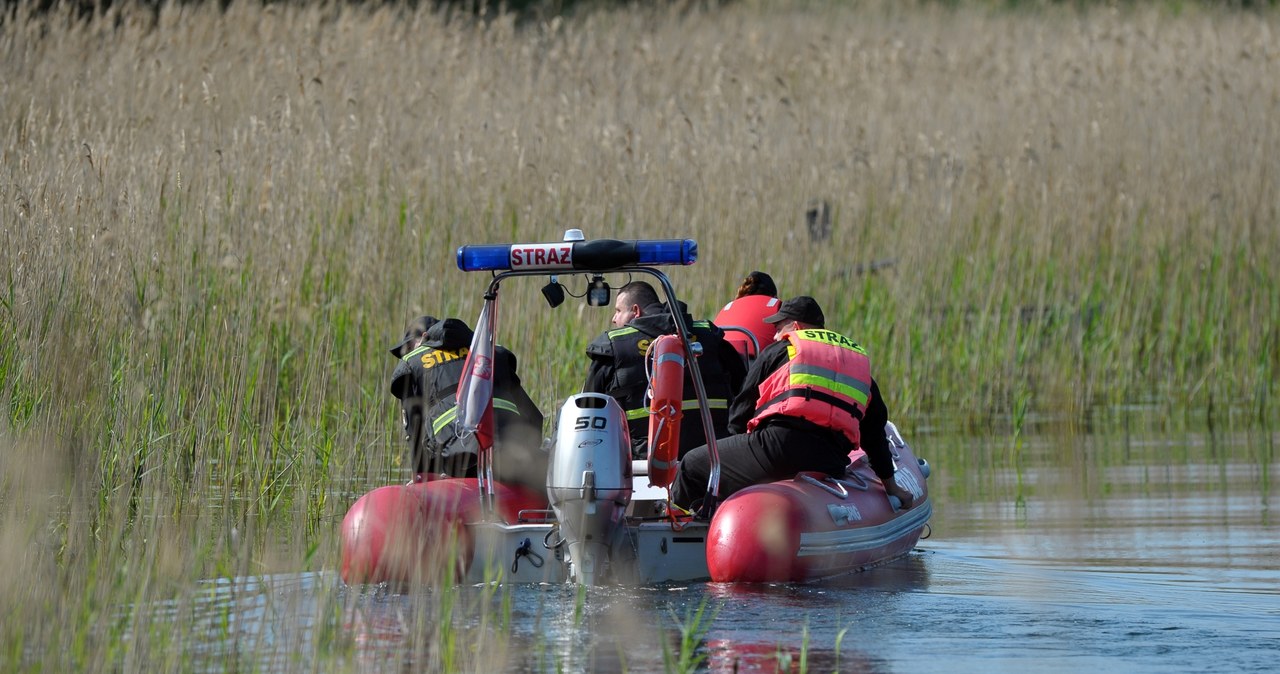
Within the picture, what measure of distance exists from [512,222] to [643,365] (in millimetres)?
3773

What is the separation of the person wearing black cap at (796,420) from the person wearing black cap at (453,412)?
67cm

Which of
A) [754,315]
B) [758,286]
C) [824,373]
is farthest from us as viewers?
[758,286]

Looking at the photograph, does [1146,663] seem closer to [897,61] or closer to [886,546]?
[886,546]

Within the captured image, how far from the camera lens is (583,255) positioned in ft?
25.1

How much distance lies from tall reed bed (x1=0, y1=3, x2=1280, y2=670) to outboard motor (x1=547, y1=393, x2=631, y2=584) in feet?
3.21

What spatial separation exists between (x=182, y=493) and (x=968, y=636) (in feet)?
11.2

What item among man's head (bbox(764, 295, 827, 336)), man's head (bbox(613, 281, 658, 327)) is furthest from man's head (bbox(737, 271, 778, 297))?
man's head (bbox(764, 295, 827, 336))

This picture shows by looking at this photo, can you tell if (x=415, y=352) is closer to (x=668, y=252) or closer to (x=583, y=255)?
(x=583, y=255)

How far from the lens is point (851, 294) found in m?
13.0

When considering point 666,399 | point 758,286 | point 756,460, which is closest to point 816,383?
point 756,460

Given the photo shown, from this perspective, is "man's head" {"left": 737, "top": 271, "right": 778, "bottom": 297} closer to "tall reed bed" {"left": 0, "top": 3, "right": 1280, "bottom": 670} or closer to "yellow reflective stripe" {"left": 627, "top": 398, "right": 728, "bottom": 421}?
"tall reed bed" {"left": 0, "top": 3, "right": 1280, "bottom": 670}

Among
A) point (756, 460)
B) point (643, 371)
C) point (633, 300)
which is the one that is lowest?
point (756, 460)

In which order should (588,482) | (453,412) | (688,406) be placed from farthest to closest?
(688,406) → (453,412) → (588,482)

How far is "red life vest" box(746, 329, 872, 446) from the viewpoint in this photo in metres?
8.44
